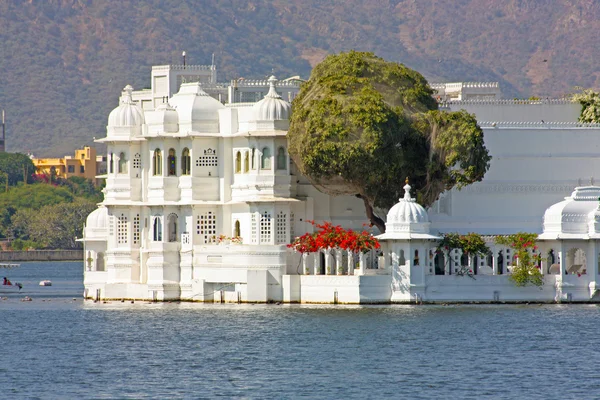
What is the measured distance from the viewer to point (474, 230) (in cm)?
9588

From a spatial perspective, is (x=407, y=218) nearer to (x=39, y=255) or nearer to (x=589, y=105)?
(x=589, y=105)

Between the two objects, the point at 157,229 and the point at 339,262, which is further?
the point at 157,229

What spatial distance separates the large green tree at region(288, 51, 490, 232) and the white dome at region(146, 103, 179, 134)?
6753mm

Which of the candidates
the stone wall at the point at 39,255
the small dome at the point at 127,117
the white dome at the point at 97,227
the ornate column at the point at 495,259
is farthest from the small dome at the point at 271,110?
the stone wall at the point at 39,255

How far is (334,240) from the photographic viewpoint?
84.3 meters

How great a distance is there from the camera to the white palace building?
84000 millimetres

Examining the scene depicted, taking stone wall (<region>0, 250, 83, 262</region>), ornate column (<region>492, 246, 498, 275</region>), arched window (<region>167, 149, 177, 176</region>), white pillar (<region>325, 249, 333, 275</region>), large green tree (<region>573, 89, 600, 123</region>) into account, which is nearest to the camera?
white pillar (<region>325, 249, 333, 275</region>)

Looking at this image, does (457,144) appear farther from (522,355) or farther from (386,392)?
(386,392)

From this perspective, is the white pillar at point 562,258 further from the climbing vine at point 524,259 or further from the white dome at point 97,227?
the white dome at point 97,227

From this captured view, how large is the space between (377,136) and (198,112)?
35.6 ft

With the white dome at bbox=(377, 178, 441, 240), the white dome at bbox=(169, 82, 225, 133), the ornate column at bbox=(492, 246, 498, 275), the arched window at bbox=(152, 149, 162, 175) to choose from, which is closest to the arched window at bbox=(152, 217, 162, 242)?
the arched window at bbox=(152, 149, 162, 175)

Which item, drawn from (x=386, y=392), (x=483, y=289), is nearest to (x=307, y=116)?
(x=483, y=289)

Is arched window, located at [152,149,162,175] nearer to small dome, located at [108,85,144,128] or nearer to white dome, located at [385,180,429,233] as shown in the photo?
small dome, located at [108,85,144,128]

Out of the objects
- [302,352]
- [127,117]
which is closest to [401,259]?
[302,352]
